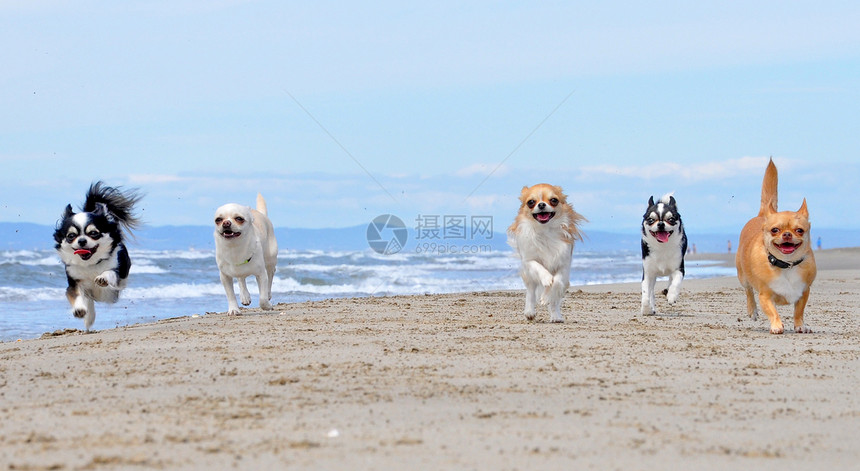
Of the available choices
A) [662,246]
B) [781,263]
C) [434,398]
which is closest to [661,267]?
[662,246]

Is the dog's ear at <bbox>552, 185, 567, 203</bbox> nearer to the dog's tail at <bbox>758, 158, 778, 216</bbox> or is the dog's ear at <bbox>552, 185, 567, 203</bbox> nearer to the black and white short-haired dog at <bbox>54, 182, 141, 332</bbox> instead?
the dog's tail at <bbox>758, 158, 778, 216</bbox>

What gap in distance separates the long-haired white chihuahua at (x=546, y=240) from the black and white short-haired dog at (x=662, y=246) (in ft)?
3.56

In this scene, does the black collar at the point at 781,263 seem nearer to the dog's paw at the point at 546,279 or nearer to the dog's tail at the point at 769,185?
the dog's tail at the point at 769,185

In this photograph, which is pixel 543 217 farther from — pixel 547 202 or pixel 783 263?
pixel 783 263

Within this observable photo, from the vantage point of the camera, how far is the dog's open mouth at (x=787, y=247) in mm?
7621

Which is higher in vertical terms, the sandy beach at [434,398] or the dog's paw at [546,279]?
the dog's paw at [546,279]

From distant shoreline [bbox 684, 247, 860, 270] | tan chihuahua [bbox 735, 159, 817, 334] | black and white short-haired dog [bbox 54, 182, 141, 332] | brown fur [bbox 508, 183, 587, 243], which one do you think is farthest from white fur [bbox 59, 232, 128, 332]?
distant shoreline [bbox 684, 247, 860, 270]

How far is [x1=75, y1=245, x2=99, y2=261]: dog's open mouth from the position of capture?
8.86m

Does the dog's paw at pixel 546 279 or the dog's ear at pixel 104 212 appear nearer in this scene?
the dog's paw at pixel 546 279

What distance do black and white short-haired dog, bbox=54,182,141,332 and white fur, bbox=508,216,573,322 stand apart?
12.6 feet

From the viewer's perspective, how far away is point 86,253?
29.2ft

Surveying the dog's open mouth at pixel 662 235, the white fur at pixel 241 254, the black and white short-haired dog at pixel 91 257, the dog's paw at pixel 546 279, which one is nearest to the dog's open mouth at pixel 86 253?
the black and white short-haired dog at pixel 91 257


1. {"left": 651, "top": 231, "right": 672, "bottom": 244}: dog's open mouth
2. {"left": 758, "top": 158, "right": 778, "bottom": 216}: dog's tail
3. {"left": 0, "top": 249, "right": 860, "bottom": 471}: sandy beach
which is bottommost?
{"left": 0, "top": 249, "right": 860, "bottom": 471}: sandy beach

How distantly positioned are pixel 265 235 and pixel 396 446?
23.8 ft
